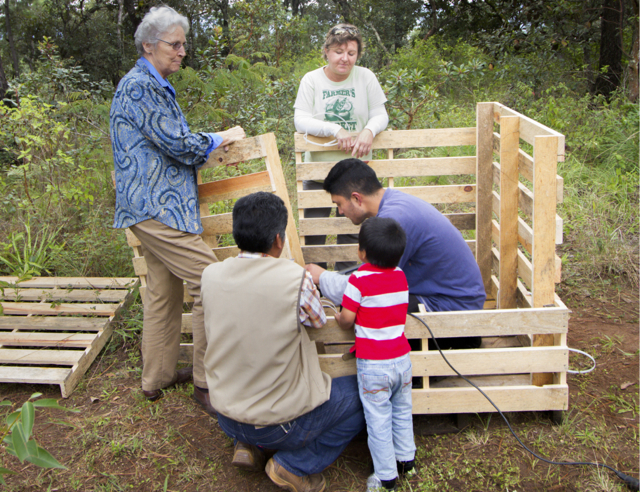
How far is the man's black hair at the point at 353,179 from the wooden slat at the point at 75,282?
222cm

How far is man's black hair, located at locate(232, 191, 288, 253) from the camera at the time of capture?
2.13 metres

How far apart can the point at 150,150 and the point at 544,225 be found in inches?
83.8

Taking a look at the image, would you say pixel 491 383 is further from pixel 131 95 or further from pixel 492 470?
pixel 131 95

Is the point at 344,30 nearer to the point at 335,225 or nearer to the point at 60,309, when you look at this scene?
the point at 335,225

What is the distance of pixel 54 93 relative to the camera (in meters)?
6.45

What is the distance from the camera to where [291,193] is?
6258mm

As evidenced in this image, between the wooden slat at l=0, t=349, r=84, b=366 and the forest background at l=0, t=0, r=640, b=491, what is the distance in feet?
0.61

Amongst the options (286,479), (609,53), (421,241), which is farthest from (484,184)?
(609,53)

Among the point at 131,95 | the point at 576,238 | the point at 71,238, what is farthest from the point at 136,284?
the point at 576,238

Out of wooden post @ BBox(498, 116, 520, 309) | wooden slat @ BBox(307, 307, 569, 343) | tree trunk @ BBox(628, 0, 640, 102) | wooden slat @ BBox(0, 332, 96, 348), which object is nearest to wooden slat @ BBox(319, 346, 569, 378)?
wooden slat @ BBox(307, 307, 569, 343)

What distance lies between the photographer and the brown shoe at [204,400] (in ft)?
9.91

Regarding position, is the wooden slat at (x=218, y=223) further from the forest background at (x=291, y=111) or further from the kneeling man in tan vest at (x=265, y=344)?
the forest background at (x=291, y=111)

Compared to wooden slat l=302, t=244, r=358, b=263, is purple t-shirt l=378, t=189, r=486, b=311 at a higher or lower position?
higher

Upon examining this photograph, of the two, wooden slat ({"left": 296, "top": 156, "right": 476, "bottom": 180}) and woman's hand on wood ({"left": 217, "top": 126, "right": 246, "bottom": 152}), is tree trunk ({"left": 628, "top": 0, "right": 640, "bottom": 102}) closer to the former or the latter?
wooden slat ({"left": 296, "top": 156, "right": 476, "bottom": 180})
